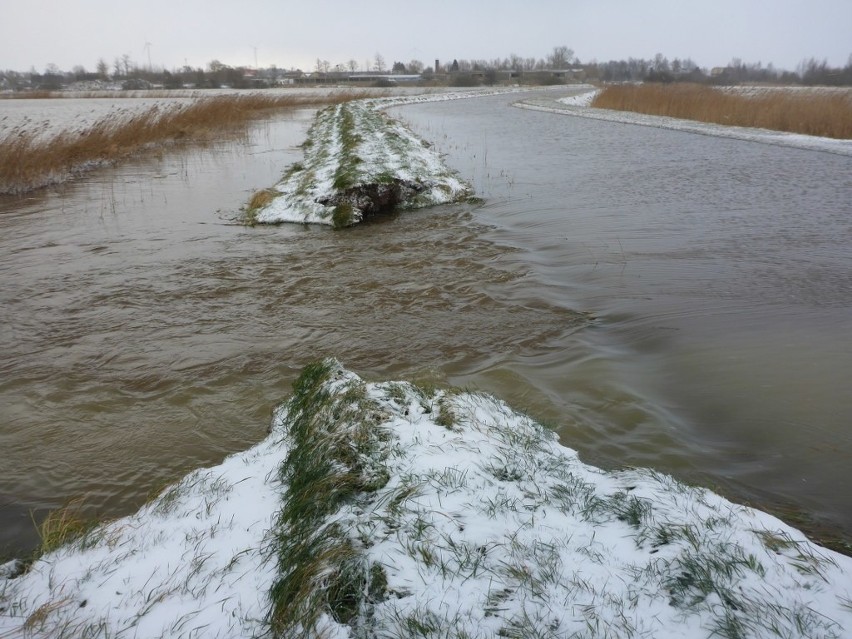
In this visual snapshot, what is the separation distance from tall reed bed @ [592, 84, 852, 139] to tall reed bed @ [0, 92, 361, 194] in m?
21.9

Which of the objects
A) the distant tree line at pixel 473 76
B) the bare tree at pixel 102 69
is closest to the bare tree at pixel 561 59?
the distant tree line at pixel 473 76

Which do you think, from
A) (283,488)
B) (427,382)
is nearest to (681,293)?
(427,382)

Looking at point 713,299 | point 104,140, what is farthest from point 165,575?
point 104,140

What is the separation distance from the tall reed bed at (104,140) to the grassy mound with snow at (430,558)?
14557 millimetres

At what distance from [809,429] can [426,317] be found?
368cm

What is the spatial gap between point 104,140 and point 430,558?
20.9 meters

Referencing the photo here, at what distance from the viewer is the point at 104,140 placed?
738 inches

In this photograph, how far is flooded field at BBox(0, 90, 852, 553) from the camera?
3990mm

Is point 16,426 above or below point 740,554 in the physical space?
below

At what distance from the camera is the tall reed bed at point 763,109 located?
20266 millimetres

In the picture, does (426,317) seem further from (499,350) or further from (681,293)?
(681,293)

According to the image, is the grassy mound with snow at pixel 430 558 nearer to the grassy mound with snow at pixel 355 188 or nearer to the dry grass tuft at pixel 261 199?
the grassy mound with snow at pixel 355 188

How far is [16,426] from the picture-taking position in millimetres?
4438

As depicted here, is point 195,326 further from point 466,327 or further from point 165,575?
point 165,575
